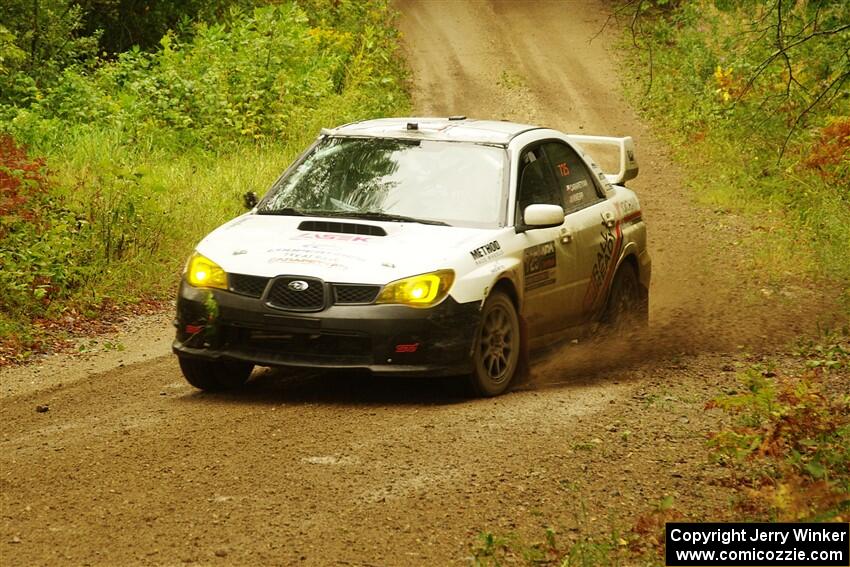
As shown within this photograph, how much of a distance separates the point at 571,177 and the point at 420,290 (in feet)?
8.42

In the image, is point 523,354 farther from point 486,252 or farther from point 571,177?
point 571,177

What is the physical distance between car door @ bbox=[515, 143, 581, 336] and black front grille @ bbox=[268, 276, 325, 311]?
1.61 meters

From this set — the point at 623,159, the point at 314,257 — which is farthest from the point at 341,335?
the point at 623,159

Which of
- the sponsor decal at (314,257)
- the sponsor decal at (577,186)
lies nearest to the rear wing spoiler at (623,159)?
the sponsor decal at (577,186)

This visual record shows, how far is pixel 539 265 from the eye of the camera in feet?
29.4

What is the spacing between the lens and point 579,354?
9.73m

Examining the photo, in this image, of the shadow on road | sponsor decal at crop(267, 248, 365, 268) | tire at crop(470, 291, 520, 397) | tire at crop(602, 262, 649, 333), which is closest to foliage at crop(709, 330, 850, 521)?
tire at crop(470, 291, 520, 397)

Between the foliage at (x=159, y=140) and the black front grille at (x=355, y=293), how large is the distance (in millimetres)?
4074

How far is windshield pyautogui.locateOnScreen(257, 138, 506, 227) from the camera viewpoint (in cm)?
878

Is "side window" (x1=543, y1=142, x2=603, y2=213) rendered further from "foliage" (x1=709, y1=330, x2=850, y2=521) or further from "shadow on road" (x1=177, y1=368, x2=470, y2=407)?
"foliage" (x1=709, y1=330, x2=850, y2=521)

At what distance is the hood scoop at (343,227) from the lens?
27.4 ft

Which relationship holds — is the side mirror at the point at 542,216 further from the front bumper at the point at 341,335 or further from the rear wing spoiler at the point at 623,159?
the rear wing spoiler at the point at 623,159

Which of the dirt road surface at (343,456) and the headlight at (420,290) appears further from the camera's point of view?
the headlight at (420,290)

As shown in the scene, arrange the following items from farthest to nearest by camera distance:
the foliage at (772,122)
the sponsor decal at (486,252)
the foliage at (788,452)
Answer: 1. the foliage at (772,122)
2. the sponsor decal at (486,252)
3. the foliage at (788,452)
